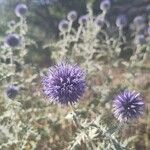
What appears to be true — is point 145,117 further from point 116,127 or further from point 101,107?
point 116,127

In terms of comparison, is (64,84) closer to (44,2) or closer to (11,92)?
(11,92)

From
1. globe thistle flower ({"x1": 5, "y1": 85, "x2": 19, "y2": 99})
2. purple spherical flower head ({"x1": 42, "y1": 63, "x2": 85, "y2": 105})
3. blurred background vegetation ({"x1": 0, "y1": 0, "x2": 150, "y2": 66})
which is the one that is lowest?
purple spherical flower head ({"x1": 42, "y1": 63, "x2": 85, "y2": 105})

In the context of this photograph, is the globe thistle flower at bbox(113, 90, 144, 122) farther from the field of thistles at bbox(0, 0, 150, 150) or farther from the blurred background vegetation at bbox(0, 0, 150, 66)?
the blurred background vegetation at bbox(0, 0, 150, 66)

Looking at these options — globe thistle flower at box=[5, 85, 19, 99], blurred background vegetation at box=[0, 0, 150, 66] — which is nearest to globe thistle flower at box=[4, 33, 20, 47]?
globe thistle flower at box=[5, 85, 19, 99]

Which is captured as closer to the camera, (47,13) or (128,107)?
(128,107)

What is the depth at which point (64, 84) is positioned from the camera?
3318 millimetres

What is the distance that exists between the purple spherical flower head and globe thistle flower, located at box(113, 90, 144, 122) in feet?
0.88

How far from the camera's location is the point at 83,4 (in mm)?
8867

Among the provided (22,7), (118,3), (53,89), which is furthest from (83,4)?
(53,89)

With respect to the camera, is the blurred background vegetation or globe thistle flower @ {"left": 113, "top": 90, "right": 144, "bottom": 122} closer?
globe thistle flower @ {"left": 113, "top": 90, "right": 144, "bottom": 122}

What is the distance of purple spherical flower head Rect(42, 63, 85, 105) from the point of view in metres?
3.28

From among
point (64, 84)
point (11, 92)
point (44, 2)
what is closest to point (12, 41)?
point (11, 92)

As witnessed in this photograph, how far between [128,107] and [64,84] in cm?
44

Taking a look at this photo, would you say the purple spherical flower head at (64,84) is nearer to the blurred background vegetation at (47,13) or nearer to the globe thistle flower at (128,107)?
the globe thistle flower at (128,107)
